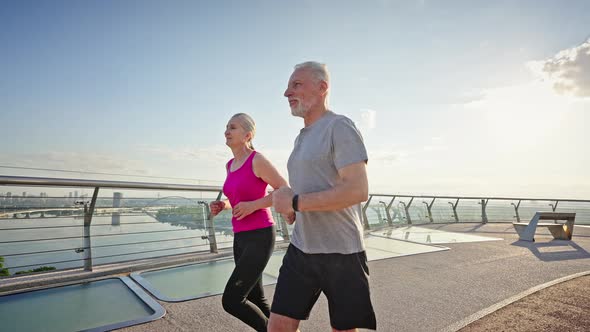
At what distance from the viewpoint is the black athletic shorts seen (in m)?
1.50

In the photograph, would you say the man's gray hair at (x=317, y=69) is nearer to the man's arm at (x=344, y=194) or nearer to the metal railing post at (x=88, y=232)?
the man's arm at (x=344, y=194)

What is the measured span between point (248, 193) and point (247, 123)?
602mm

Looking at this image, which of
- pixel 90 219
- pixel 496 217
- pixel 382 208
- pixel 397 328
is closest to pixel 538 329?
pixel 397 328

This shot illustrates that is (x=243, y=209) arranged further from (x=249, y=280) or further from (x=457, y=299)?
(x=457, y=299)

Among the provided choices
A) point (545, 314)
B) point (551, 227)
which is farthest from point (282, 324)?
point (551, 227)

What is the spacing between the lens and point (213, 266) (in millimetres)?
4441

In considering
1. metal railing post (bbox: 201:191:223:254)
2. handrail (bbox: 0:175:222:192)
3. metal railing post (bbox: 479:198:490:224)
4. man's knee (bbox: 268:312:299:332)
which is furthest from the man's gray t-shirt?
metal railing post (bbox: 479:198:490:224)

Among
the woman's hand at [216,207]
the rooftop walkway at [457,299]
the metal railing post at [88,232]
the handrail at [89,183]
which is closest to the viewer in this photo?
the woman's hand at [216,207]

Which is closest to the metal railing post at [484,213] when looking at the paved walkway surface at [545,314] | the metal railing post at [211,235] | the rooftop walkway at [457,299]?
the rooftop walkway at [457,299]

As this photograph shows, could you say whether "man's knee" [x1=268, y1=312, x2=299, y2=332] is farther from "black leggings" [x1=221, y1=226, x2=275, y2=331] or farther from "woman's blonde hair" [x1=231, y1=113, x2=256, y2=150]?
"woman's blonde hair" [x1=231, y1=113, x2=256, y2=150]

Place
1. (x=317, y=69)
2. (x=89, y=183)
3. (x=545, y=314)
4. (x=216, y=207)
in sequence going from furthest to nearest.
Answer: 1. (x=89, y=183)
2. (x=545, y=314)
3. (x=216, y=207)
4. (x=317, y=69)

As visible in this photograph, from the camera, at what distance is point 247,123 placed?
2.60 metres

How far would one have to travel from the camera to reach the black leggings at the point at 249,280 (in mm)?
2066

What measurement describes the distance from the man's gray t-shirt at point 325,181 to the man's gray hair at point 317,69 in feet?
0.64
